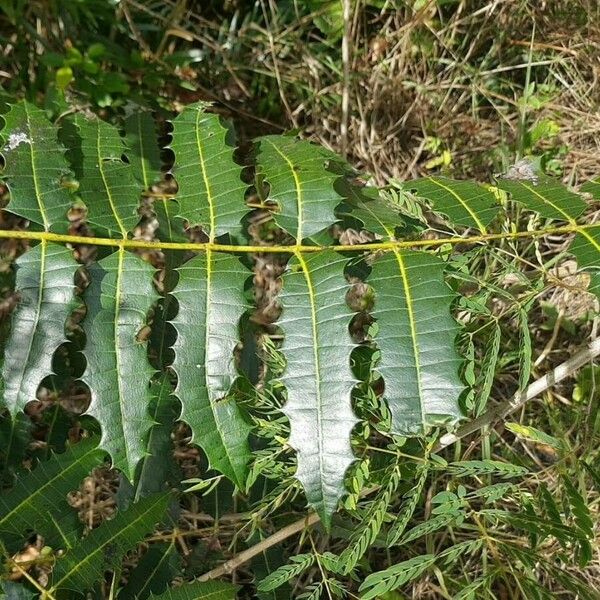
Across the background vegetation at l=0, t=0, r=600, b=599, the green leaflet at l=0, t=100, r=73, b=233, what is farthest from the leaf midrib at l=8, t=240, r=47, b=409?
the background vegetation at l=0, t=0, r=600, b=599

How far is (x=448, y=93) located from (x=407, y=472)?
1.61 m

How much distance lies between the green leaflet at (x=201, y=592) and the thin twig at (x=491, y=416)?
0.22m

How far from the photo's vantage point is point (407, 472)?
164 centimetres

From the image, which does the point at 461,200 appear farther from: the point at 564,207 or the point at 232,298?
the point at 232,298

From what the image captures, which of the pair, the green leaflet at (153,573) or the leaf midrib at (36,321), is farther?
the green leaflet at (153,573)

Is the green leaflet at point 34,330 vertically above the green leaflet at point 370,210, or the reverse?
the green leaflet at point 370,210

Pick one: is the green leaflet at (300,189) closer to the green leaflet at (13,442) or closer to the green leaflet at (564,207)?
the green leaflet at (564,207)

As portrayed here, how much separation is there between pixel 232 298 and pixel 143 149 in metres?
0.76

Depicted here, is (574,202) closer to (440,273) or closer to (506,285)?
(440,273)

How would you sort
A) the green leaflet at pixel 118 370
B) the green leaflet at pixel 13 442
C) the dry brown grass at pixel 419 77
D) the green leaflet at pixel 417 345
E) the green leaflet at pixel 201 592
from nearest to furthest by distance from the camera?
the green leaflet at pixel 417 345 < the green leaflet at pixel 118 370 < the green leaflet at pixel 201 592 < the green leaflet at pixel 13 442 < the dry brown grass at pixel 419 77

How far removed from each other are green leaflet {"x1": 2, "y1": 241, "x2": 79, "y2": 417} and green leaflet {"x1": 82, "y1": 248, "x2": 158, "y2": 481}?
0.17 feet

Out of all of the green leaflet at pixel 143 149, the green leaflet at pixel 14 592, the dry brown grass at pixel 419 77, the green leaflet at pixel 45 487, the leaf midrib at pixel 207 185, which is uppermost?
the dry brown grass at pixel 419 77

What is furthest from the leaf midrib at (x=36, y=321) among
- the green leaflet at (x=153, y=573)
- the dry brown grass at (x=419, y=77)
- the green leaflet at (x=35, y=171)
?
the dry brown grass at (x=419, y=77)

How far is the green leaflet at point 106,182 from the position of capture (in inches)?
58.5
